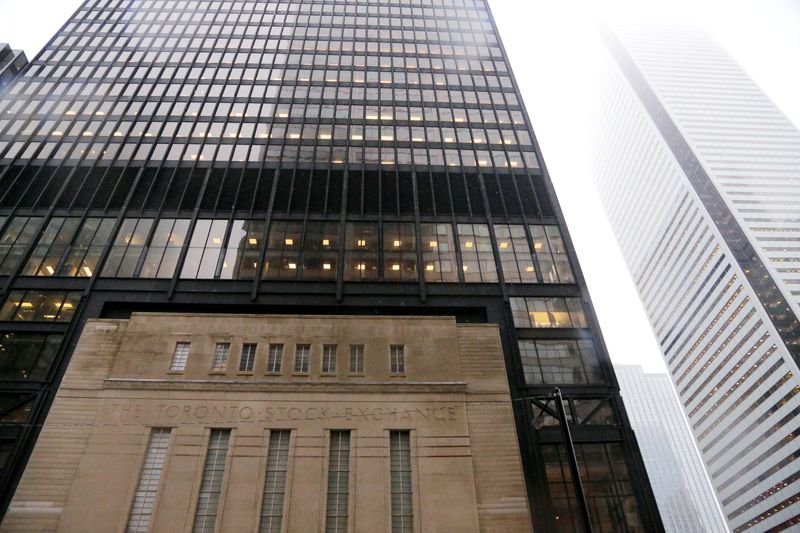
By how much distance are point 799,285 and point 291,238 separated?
113 meters

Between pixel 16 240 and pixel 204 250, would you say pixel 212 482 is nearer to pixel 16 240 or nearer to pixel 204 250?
pixel 204 250

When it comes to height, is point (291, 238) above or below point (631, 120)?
below

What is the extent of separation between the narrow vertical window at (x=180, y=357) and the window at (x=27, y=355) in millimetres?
8276

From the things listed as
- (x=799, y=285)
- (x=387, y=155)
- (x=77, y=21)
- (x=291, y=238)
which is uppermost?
(x=77, y=21)

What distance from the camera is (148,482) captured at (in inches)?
980

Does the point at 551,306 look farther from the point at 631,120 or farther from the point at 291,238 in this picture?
the point at 631,120

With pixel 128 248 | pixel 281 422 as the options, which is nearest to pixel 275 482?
pixel 281 422

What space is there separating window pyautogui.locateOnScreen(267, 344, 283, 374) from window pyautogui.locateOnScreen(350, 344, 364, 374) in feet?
14.6

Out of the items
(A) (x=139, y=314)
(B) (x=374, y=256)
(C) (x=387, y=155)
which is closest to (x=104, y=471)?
(A) (x=139, y=314)

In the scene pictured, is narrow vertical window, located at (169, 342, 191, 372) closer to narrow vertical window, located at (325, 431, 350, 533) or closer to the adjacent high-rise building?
narrow vertical window, located at (325, 431, 350, 533)

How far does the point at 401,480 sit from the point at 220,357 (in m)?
13.5

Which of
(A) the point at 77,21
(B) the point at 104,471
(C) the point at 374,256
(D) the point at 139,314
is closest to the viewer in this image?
(B) the point at 104,471

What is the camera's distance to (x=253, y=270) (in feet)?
114

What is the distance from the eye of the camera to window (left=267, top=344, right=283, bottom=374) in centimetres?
2916
